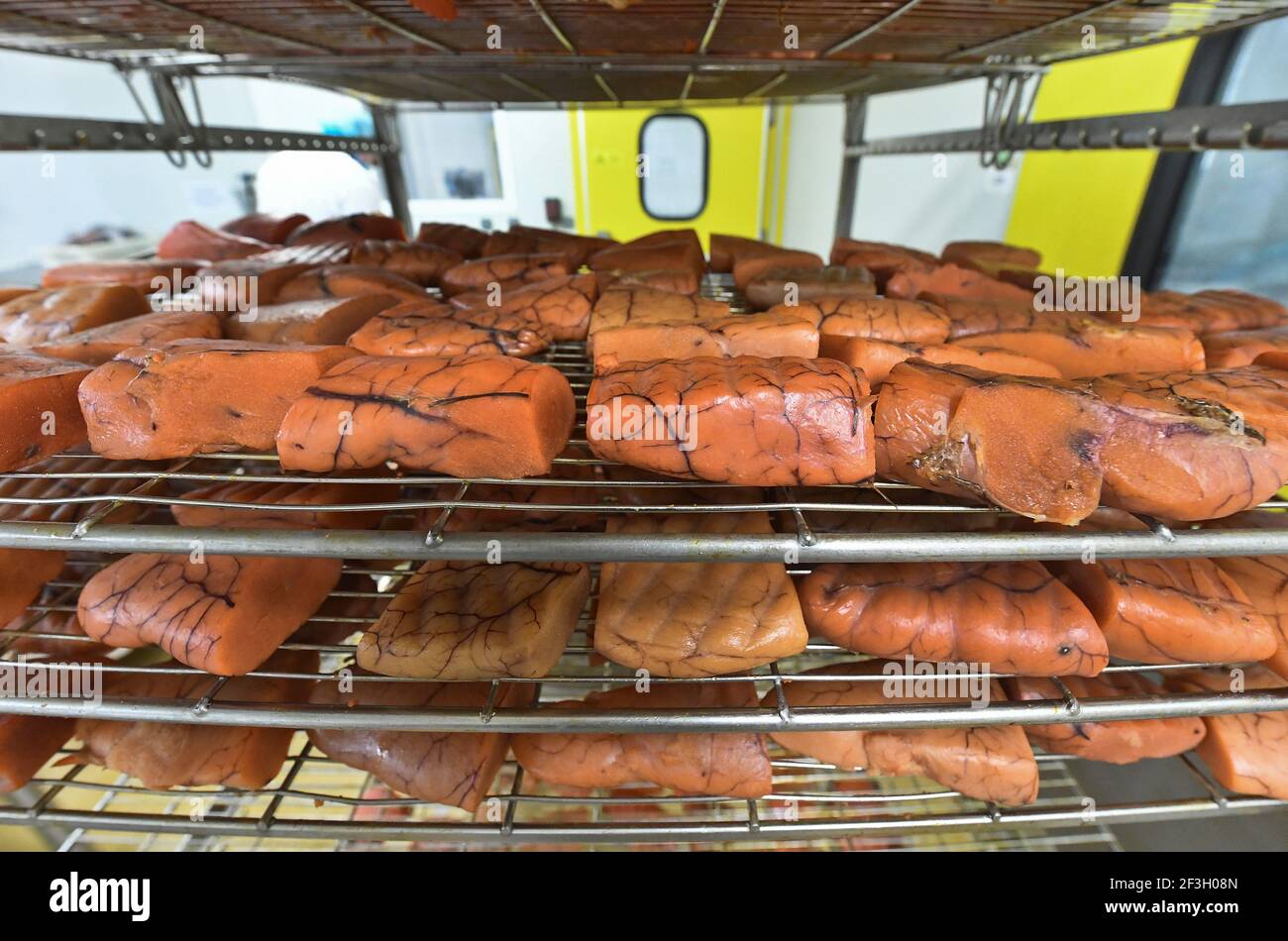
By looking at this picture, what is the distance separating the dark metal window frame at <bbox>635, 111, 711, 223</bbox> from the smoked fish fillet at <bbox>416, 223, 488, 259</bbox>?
287 cm

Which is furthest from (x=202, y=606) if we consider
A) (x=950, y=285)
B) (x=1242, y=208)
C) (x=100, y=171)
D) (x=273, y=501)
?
(x=100, y=171)

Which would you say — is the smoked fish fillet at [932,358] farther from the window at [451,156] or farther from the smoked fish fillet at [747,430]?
the window at [451,156]

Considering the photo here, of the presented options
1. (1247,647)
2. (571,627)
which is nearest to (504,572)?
(571,627)

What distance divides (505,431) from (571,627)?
0.35 metres

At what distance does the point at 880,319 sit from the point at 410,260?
49.0 inches

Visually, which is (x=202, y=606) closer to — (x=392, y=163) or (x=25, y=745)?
(x=25, y=745)

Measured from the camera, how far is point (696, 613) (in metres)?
0.86

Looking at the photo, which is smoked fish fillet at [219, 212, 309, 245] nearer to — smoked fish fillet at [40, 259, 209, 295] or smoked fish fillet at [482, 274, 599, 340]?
smoked fish fillet at [40, 259, 209, 295]

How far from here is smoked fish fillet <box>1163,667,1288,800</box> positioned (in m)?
0.95

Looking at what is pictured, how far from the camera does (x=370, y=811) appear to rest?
131cm

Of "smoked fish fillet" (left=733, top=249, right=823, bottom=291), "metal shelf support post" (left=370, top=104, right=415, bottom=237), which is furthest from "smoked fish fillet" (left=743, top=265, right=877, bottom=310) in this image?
"metal shelf support post" (left=370, top=104, right=415, bottom=237)

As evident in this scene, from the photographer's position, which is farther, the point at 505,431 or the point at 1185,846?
the point at 1185,846

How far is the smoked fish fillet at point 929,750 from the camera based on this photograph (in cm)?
93

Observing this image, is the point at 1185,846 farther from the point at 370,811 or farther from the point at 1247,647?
the point at 370,811
